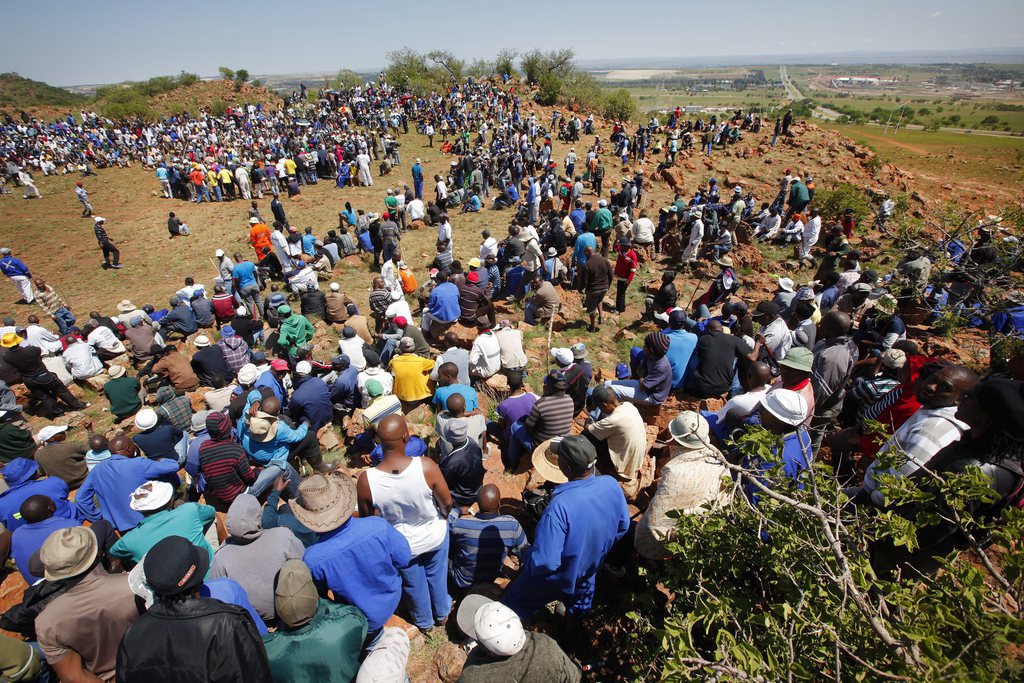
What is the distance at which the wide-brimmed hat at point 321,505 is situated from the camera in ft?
9.75

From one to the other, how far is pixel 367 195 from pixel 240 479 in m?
17.5

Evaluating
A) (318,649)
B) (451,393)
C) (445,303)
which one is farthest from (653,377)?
(318,649)

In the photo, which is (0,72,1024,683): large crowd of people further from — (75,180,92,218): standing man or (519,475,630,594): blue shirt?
(75,180,92,218): standing man

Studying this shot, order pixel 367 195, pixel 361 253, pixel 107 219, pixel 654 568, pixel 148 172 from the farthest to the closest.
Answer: pixel 148 172, pixel 367 195, pixel 107 219, pixel 361 253, pixel 654 568

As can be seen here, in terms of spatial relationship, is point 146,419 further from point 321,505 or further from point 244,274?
point 244,274

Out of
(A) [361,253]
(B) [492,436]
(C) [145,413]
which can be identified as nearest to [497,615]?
(B) [492,436]

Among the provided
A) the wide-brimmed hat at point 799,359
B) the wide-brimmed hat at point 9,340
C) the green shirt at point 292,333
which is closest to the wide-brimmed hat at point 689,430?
the wide-brimmed hat at point 799,359

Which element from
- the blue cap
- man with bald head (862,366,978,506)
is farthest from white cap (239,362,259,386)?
man with bald head (862,366,978,506)

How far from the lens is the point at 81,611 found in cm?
286

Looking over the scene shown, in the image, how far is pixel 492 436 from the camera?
242 inches

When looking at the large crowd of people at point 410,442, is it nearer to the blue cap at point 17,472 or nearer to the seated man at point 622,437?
the seated man at point 622,437

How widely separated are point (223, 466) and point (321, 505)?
2834 mm

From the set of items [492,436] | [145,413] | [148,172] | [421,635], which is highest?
[148,172]

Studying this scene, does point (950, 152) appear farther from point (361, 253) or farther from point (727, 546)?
point (727, 546)
